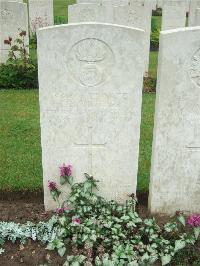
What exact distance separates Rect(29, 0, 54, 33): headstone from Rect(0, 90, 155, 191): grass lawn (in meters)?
4.86

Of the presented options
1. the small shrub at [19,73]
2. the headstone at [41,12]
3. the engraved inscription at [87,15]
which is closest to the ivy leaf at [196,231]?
the small shrub at [19,73]

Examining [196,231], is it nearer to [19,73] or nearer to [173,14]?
[19,73]

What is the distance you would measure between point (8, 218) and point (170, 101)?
2073 mm

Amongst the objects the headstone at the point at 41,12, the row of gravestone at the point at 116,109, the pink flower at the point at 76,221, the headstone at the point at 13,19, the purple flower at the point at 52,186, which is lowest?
the pink flower at the point at 76,221

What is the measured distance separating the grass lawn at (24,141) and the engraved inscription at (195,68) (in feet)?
5.27

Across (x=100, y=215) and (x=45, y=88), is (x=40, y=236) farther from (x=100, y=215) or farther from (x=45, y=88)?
(x=45, y=88)

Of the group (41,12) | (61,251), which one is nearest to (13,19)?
(41,12)

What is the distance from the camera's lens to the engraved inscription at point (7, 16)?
9086 mm

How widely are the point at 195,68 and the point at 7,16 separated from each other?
6.62 m

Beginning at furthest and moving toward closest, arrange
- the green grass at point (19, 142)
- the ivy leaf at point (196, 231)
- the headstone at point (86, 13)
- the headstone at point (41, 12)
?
the headstone at point (41, 12)
the headstone at point (86, 13)
the green grass at point (19, 142)
the ivy leaf at point (196, 231)

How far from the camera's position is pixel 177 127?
388 cm

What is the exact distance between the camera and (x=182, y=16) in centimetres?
1044

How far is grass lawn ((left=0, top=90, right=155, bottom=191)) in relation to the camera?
490cm

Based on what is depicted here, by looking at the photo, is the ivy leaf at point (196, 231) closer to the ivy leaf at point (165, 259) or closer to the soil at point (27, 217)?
the ivy leaf at point (165, 259)
